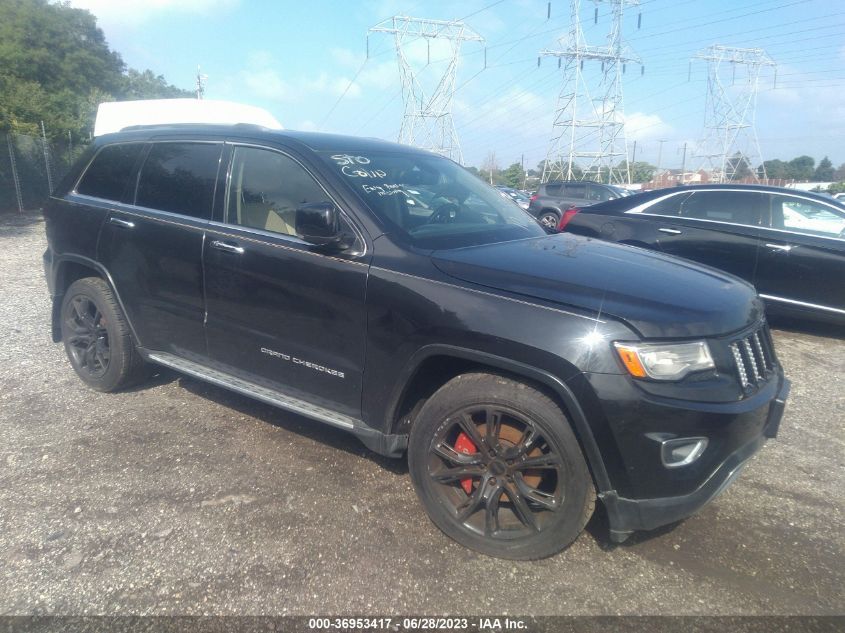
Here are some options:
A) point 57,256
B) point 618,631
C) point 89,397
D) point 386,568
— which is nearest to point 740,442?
point 618,631

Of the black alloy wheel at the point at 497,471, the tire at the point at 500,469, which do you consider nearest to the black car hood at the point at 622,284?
the tire at the point at 500,469

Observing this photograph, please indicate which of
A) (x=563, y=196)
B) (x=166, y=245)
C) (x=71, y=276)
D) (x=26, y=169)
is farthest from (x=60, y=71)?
(x=166, y=245)

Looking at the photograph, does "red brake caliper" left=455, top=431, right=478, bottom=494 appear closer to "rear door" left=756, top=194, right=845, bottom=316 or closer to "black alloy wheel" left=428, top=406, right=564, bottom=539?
"black alloy wheel" left=428, top=406, right=564, bottom=539

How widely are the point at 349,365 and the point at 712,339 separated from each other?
1.67 metres

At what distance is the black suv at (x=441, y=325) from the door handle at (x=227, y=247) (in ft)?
0.06

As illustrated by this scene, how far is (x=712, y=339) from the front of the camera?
2.63 m

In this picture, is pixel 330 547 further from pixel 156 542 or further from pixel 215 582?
pixel 156 542

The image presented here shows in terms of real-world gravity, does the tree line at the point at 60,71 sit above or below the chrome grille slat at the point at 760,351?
above

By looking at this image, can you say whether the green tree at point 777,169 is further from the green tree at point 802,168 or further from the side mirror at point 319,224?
the side mirror at point 319,224

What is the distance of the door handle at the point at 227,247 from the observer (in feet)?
11.6

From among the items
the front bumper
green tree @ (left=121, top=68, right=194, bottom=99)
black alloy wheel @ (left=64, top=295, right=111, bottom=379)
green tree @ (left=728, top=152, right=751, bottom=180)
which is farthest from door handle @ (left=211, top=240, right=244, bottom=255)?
green tree @ (left=728, top=152, right=751, bottom=180)

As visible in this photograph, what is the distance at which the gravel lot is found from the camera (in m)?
2.62

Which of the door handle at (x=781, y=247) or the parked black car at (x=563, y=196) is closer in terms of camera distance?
the door handle at (x=781, y=247)

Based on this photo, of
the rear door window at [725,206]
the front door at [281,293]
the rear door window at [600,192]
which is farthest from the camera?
the rear door window at [600,192]
